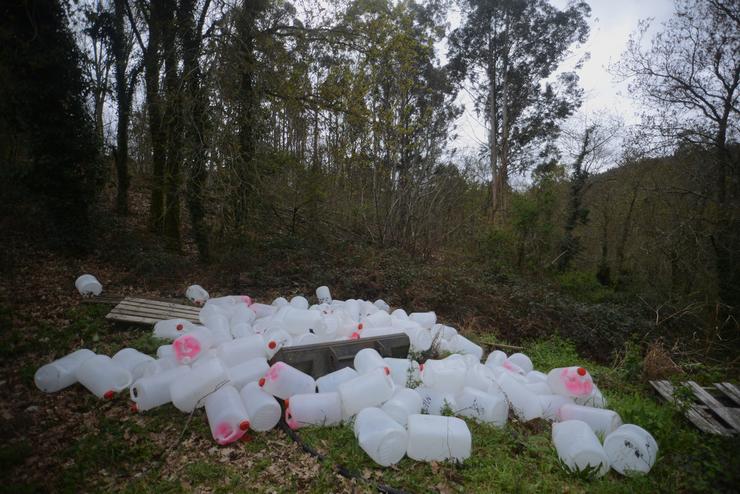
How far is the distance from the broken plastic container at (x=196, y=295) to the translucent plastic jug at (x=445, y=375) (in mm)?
4461

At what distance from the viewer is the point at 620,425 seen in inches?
131

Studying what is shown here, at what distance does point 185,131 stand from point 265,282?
343 cm

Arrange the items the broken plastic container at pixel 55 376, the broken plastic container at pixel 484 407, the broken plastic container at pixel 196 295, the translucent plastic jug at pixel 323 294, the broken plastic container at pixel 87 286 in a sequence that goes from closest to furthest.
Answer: the broken plastic container at pixel 484 407 < the broken plastic container at pixel 55 376 < the broken plastic container at pixel 87 286 < the broken plastic container at pixel 196 295 < the translucent plastic jug at pixel 323 294

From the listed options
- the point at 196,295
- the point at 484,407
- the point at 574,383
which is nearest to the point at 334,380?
the point at 484,407

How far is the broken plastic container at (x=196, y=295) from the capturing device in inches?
258

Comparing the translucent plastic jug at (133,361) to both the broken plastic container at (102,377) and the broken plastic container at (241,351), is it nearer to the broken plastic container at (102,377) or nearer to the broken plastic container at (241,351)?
the broken plastic container at (102,377)

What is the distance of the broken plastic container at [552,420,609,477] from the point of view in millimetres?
2848

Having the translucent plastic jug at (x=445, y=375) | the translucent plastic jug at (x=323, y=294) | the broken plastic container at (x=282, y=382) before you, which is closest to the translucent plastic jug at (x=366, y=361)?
the translucent plastic jug at (x=445, y=375)

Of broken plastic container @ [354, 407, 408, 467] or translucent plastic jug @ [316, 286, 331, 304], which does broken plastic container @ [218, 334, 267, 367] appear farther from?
translucent plastic jug @ [316, 286, 331, 304]

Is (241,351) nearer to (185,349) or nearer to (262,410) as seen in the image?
(185,349)

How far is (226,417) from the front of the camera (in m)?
3.07

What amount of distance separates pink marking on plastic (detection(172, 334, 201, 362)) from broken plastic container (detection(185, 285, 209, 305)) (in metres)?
3.07

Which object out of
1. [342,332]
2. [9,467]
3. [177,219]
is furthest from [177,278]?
[9,467]

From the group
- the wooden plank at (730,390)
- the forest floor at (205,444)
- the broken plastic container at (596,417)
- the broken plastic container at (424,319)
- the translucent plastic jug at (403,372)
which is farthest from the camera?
the broken plastic container at (424,319)
